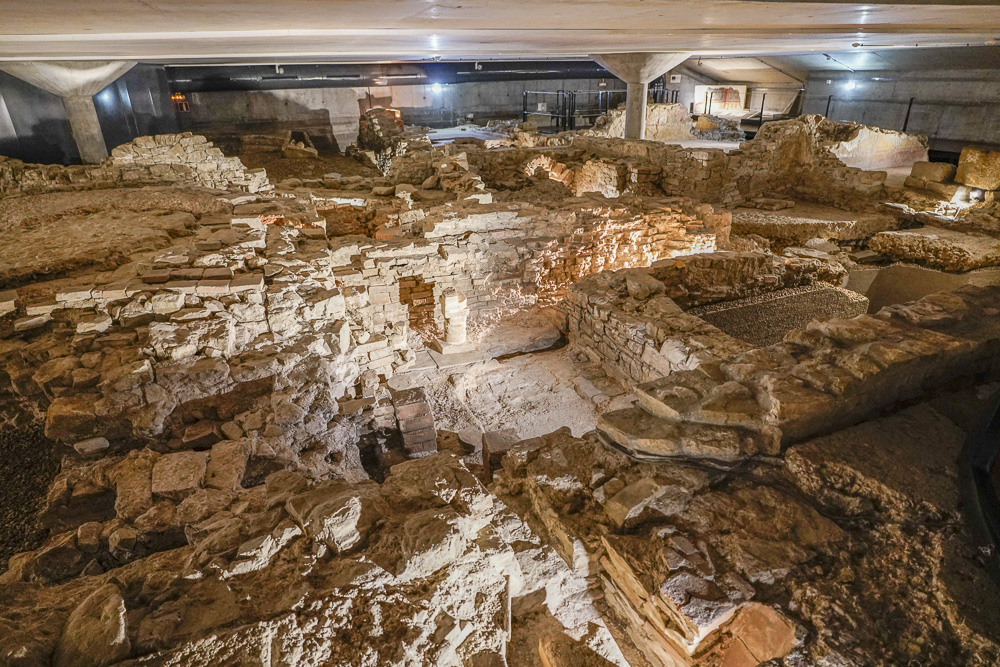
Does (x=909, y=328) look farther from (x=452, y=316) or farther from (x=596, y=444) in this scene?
(x=452, y=316)

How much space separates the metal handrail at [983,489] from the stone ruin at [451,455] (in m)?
0.04

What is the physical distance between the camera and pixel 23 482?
10.7 ft

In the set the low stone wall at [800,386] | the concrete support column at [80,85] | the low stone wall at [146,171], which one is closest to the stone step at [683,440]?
the low stone wall at [800,386]

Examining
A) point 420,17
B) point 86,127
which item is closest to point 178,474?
point 420,17

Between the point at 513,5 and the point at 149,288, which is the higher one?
the point at 513,5

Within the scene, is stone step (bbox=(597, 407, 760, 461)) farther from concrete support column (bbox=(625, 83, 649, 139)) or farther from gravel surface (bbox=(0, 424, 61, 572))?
concrete support column (bbox=(625, 83, 649, 139))

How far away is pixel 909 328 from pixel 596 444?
2049 millimetres

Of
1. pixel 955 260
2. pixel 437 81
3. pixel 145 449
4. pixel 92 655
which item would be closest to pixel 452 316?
pixel 145 449

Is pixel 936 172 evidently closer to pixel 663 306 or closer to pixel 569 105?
pixel 663 306

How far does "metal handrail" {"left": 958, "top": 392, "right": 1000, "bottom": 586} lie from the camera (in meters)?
1.80

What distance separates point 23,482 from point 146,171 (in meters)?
7.25

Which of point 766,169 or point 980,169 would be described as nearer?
point 980,169

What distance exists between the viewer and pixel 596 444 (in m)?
2.64

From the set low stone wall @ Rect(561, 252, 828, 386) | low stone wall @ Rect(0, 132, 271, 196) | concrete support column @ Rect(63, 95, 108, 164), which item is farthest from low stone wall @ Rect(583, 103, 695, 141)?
concrete support column @ Rect(63, 95, 108, 164)
